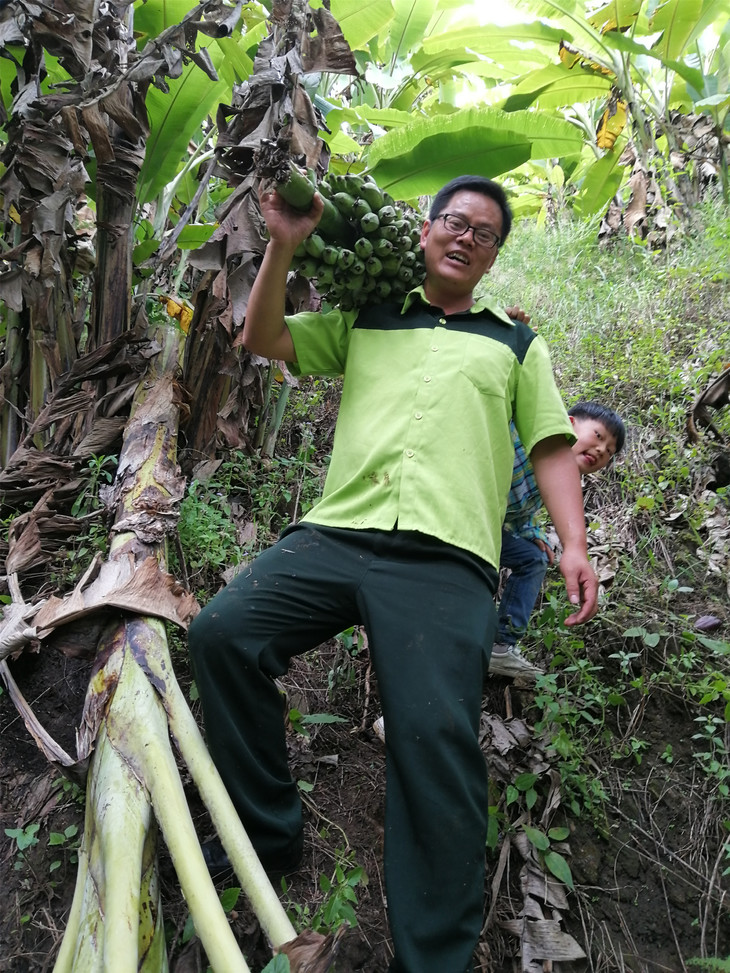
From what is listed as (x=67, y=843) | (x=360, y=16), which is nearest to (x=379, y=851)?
(x=67, y=843)

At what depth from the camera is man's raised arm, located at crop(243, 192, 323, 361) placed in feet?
5.67

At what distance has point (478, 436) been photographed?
1.85 metres

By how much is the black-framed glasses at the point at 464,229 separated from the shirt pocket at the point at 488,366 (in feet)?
0.92

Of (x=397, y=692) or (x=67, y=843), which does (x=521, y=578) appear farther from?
(x=67, y=843)

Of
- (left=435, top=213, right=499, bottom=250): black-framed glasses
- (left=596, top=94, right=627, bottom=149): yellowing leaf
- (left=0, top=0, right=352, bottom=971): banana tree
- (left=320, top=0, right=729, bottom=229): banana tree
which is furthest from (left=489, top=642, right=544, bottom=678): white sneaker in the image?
(left=596, top=94, right=627, bottom=149): yellowing leaf

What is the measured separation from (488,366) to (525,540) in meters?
0.94

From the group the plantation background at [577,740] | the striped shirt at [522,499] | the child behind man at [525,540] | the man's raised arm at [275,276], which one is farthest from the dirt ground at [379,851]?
the man's raised arm at [275,276]

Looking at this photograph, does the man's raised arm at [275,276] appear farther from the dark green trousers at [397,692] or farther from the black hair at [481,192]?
the dark green trousers at [397,692]

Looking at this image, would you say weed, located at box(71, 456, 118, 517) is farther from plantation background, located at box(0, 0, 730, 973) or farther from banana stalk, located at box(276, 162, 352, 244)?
banana stalk, located at box(276, 162, 352, 244)

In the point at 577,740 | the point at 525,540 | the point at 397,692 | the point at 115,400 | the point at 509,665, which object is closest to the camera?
the point at 397,692

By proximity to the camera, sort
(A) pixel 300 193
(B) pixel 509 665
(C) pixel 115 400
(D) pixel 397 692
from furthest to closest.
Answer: (C) pixel 115 400 < (B) pixel 509 665 < (A) pixel 300 193 < (D) pixel 397 692

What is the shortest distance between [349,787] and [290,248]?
165 centimetres

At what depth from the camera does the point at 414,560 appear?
176 centimetres

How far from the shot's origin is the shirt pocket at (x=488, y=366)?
1895 millimetres
